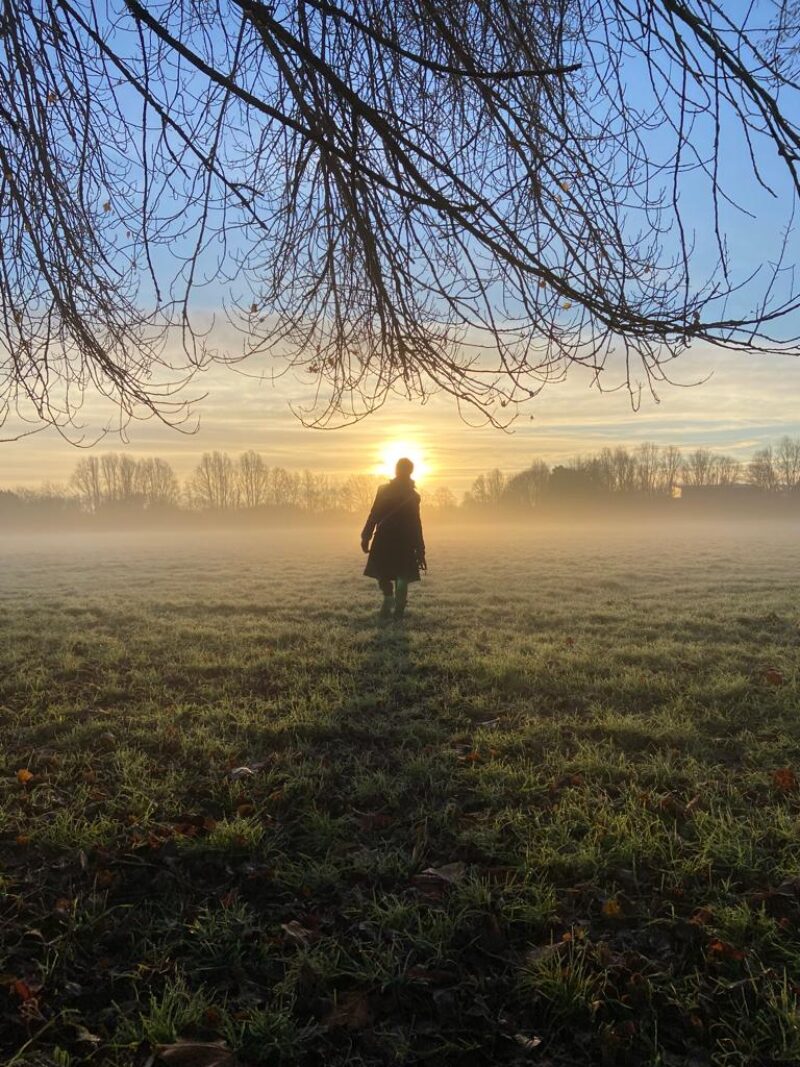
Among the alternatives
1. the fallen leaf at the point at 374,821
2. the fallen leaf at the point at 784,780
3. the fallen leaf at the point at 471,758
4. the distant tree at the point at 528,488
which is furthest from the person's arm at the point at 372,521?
the distant tree at the point at 528,488

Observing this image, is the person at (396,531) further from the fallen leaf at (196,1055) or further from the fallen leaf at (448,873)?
the fallen leaf at (196,1055)

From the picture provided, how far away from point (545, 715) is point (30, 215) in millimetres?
4781

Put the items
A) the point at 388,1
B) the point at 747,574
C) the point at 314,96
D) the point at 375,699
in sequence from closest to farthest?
the point at 314,96 → the point at 388,1 → the point at 375,699 → the point at 747,574

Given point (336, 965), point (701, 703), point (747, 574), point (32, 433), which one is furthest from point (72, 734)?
point (747, 574)

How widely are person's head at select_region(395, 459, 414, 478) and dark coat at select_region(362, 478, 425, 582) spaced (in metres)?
0.07

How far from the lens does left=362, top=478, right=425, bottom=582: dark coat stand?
8.44 meters

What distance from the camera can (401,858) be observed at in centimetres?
284

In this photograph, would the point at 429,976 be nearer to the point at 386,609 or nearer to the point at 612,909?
A: the point at 612,909

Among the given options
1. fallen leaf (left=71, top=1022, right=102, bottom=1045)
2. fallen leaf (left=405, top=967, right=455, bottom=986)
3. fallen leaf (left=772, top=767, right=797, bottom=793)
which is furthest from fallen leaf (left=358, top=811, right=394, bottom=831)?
fallen leaf (left=772, top=767, right=797, bottom=793)

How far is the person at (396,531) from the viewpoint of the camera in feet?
27.7

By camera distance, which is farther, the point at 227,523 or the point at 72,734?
the point at 227,523

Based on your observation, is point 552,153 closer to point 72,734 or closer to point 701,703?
point 701,703

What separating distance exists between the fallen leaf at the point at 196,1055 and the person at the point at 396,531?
22.0 ft

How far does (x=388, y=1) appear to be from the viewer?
137 inches
